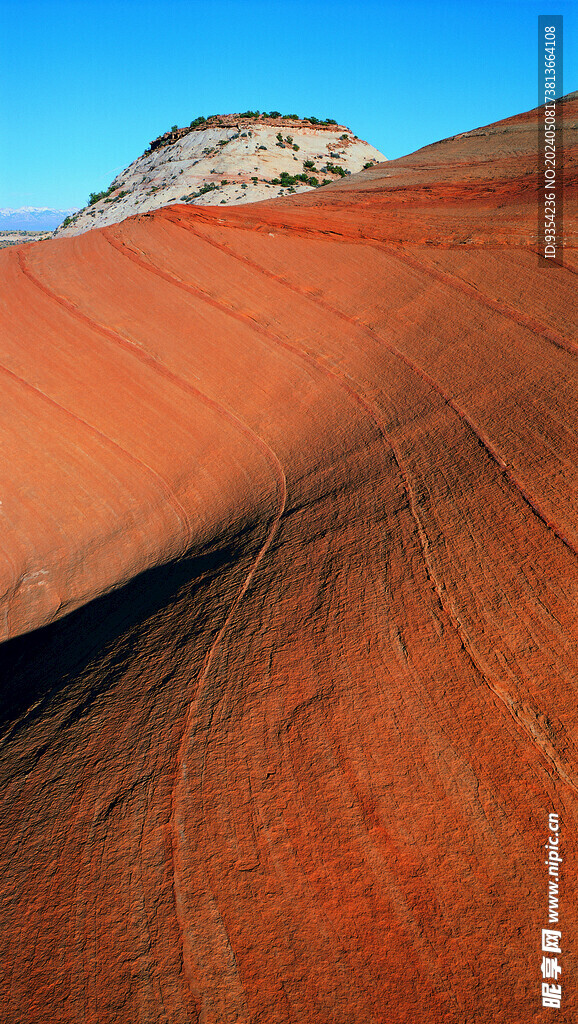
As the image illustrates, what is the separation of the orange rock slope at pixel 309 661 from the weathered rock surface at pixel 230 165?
34539 mm

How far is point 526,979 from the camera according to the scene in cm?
308

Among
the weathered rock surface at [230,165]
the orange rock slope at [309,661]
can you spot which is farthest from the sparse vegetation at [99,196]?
the orange rock slope at [309,661]

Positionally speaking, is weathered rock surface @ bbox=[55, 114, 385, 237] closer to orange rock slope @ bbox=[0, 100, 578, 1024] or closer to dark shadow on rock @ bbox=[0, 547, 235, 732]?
orange rock slope @ bbox=[0, 100, 578, 1024]

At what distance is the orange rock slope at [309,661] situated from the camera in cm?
334

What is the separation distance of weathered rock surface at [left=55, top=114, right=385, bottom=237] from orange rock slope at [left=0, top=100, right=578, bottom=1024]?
3454 centimetres

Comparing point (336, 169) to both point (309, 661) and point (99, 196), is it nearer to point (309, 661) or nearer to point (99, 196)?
point (99, 196)

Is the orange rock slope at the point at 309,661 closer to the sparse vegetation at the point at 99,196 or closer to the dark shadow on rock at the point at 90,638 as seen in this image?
the dark shadow on rock at the point at 90,638

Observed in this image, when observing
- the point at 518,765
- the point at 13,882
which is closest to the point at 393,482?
the point at 518,765

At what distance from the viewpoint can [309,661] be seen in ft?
15.5

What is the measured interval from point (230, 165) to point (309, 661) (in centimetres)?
4776

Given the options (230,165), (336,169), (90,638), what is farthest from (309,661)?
(336,169)

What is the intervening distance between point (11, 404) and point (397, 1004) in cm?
1085

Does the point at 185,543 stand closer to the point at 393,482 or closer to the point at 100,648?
the point at 100,648

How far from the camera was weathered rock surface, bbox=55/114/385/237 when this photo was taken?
1620 inches
